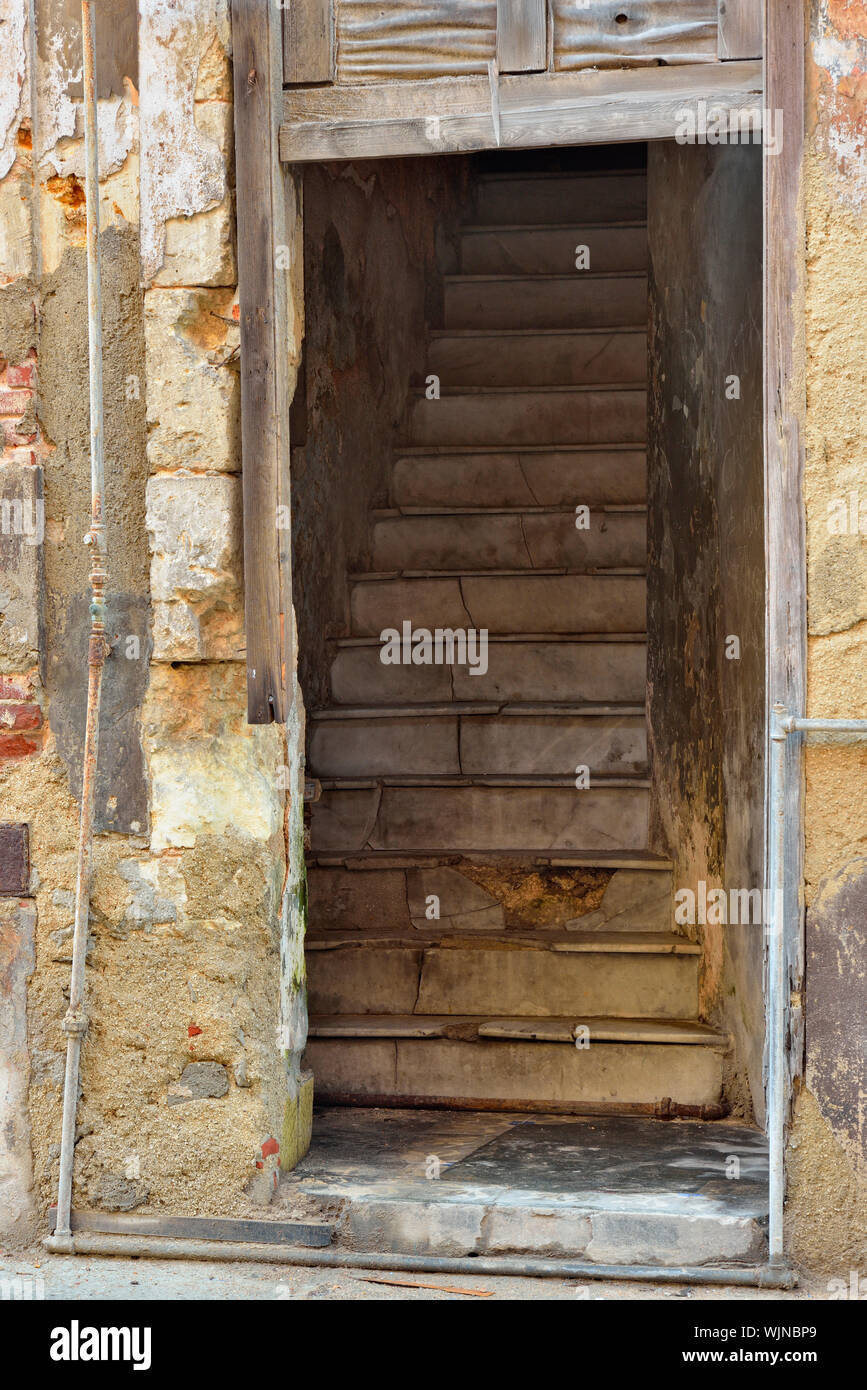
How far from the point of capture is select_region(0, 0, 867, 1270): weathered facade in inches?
125

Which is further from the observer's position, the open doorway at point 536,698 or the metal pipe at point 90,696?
the open doorway at point 536,698

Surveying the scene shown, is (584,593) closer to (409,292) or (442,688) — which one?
(442,688)

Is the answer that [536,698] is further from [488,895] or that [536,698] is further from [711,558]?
[711,558]

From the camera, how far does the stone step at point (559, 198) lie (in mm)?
7340

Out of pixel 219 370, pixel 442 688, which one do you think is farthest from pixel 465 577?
pixel 219 370

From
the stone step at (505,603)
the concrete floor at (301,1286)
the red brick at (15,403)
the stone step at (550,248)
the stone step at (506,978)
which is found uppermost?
the stone step at (550,248)

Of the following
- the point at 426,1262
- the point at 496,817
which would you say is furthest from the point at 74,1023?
the point at 496,817

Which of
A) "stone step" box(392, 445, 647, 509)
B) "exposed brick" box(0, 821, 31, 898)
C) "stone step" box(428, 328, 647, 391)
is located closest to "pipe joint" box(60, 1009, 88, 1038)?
"exposed brick" box(0, 821, 31, 898)

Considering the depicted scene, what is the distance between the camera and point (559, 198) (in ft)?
24.8

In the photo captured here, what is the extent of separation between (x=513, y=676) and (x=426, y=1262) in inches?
95.1

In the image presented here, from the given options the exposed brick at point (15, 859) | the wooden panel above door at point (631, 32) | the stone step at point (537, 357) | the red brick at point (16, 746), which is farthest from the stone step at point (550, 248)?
the exposed brick at point (15, 859)

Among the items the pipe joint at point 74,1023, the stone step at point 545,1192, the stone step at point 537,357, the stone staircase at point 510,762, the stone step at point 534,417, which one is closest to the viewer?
Answer: the stone step at point 545,1192

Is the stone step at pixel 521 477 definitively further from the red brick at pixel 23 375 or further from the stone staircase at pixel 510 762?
the red brick at pixel 23 375

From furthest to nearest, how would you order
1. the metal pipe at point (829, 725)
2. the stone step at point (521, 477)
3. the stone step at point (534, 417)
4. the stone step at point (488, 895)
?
the stone step at point (534, 417) → the stone step at point (521, 477) → the stone step at point (488, 895) → the metal pipe at point (829, 725)
